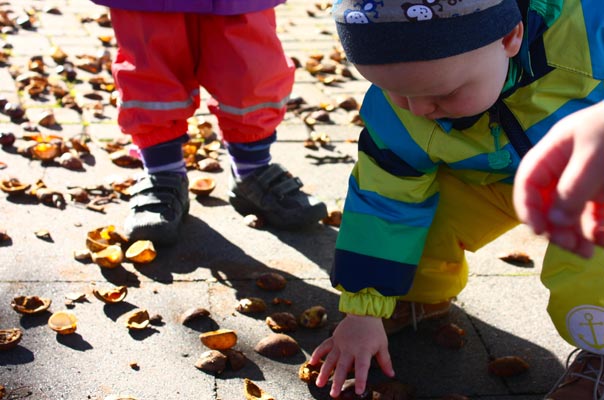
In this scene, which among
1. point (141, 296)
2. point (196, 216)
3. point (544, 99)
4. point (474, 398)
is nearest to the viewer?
point (544, 99)

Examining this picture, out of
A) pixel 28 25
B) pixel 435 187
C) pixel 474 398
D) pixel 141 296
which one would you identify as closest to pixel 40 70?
pixel 28 25

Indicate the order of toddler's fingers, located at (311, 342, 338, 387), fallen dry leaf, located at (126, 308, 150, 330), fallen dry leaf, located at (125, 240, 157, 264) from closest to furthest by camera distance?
toddler's fingers, located at (311, 342, 338, 387) < fallen dry leaf, located at (126, 308, 150, 330) < fallen dry leaf, located at (125, 240, 157, 264)

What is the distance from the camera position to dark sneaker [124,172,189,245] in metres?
2.87

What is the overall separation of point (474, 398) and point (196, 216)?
1.27 meters

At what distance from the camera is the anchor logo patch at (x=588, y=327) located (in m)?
2.10

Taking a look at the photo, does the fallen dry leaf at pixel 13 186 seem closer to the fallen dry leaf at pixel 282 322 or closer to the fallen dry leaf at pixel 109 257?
the fallen dry leaf at pixel 109 257

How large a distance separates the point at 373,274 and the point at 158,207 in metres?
0.96

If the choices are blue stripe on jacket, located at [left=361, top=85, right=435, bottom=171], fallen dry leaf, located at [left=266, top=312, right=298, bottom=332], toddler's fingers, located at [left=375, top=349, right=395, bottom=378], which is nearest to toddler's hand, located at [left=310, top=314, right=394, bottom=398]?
toddler's fingers, located at [left=375, top=349, right=395, bottom=378]

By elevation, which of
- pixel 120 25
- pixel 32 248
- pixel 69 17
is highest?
pixel 120 25

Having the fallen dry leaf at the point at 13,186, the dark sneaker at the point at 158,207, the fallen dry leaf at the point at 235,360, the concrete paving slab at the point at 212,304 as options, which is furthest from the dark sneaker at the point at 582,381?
the fallen dry leaf at the point at 13,186

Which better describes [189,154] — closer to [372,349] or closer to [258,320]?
[258,320]

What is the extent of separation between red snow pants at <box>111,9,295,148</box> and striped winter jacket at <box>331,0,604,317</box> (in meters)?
0.73

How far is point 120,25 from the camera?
2936 mm

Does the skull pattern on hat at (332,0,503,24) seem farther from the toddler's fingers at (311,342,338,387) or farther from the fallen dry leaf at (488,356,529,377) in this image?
the fallen dry leaf at (488,356,529,377)
